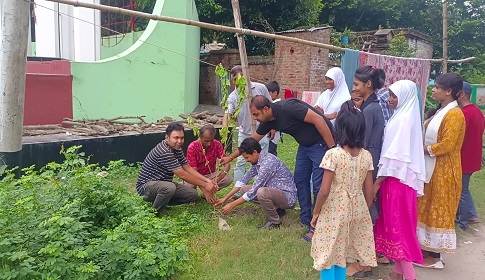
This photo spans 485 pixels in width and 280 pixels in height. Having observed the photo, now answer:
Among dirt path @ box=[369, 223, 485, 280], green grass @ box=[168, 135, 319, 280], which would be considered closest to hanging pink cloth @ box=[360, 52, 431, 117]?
dirt path @ box=[369, 223, 485, 280]

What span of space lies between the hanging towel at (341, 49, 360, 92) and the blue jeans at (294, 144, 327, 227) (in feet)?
8.67

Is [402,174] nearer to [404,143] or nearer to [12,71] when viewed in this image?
[404,143]

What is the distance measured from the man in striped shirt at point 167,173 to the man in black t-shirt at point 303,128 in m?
0.87

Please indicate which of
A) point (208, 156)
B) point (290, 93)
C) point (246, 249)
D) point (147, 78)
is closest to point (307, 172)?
point (246, 249)

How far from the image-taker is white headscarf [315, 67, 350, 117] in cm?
457

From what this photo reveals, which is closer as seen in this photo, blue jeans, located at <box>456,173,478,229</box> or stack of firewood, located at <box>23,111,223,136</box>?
blue jeans, located at <box>456,173,478,229</box>

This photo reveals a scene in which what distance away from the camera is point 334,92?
15.4ft

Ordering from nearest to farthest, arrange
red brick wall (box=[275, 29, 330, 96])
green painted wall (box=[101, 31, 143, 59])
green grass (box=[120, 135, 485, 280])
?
1. green grass (box=[120, 135, 485, 280])
2. red brick wall (box=[275, 29, 330, 96])
3. green painted wall (box=[101, 31, 143, 59])

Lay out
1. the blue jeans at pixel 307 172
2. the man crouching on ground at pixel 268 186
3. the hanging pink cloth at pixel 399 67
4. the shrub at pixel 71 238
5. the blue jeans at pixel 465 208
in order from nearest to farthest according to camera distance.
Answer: the shrub at pixel 71 238 → the blue jeans at pixel 307 172 → the man crouching on ground at pixel 268 186 → the blue jeans at pixel 465 208 → the hanging pink cloth at pixel 399 67

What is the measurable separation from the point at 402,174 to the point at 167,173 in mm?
2455

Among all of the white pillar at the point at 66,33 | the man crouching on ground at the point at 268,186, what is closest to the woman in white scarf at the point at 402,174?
the man crouching on ground at the point at 268,186

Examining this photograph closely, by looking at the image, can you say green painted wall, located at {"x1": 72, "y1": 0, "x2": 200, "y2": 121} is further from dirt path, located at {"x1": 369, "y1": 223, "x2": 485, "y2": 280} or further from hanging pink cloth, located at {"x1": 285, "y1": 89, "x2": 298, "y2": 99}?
dirt path, located at {"x1": 369, "y1": 223, "x2": 485, "y2": 280}

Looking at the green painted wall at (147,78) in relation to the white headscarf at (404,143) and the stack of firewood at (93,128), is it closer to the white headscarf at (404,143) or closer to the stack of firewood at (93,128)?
the stack of firewood at (93,128)

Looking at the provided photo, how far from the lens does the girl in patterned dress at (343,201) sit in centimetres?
279
